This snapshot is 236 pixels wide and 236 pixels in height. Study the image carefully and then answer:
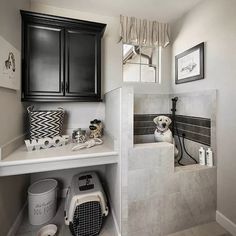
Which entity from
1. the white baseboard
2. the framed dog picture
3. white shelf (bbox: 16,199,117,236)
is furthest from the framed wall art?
the white baseboard

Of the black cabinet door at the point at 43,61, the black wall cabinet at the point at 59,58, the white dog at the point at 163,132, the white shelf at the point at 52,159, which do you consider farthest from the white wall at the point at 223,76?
the black cabinet door at the point at 43,61

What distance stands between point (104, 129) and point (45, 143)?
0.84m

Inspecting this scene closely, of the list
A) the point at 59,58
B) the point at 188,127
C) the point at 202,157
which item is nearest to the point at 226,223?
the point at 202,157

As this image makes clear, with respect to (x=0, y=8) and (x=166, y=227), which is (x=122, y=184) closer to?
(x=166, y=227)

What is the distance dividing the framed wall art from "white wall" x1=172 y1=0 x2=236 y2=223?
209cm

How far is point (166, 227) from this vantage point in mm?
1503

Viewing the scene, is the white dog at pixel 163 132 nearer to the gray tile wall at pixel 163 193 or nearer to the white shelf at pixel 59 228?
the gray tile wall at pixel 163 193

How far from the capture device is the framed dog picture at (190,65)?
5.99ft

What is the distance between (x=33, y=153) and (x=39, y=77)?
84 centimetres

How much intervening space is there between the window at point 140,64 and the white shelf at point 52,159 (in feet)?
4.45

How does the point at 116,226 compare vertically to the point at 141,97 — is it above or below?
below

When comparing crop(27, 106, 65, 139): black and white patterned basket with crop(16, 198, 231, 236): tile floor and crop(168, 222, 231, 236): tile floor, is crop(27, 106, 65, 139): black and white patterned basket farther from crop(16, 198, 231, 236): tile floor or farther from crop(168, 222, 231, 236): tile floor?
crop(168, 222, 231, 236): tile floor

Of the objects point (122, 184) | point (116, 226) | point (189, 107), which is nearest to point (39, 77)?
point (122, 184)

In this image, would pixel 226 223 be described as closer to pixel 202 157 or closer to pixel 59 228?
pixel 202 157
